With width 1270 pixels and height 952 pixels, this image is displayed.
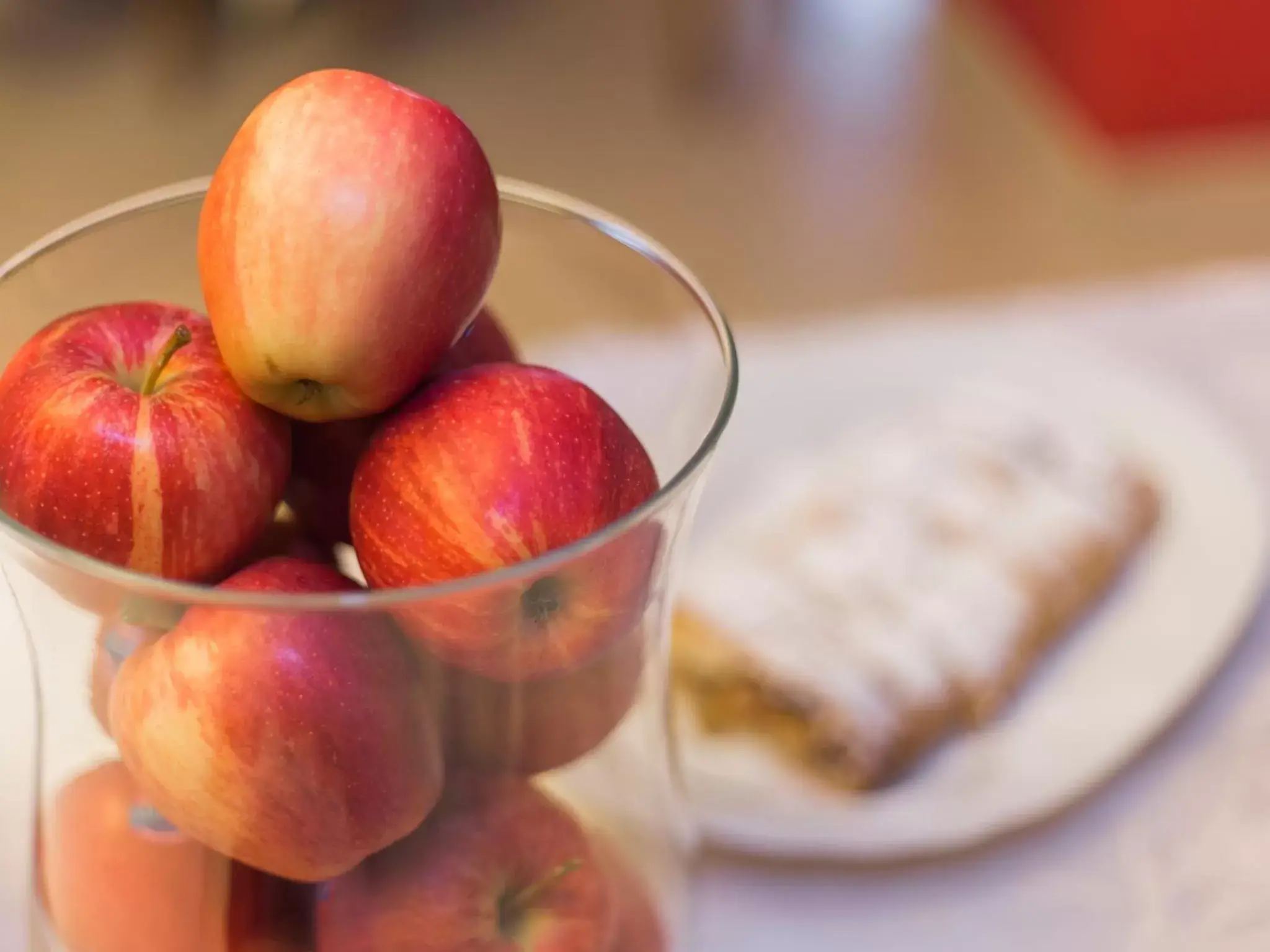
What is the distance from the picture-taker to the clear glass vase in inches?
12.3

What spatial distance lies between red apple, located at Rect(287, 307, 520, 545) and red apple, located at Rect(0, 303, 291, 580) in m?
0.03

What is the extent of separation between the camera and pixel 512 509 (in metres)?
0.33

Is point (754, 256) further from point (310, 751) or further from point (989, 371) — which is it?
point (310, 751)

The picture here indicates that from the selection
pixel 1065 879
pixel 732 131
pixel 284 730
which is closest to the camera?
pixel 284 730

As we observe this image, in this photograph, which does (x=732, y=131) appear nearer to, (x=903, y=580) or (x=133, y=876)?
(x=903, y=580)

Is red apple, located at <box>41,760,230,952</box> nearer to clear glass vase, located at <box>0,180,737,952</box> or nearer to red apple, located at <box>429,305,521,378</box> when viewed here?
clear glass vase, located at <box>0,180,737,952</box>

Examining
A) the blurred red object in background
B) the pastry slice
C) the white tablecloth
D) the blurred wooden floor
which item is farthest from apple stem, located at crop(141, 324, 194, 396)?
the blurred red object in background

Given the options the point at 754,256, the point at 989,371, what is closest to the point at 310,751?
the point at 989,371

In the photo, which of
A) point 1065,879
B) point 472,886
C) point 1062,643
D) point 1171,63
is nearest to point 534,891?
point 472,886

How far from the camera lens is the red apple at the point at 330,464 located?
0.38 m

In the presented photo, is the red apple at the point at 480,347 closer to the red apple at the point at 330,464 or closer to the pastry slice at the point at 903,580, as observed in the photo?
the red apple at the point at 330,464

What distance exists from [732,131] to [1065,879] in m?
1.79

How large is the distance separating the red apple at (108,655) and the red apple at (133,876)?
15 millimetres

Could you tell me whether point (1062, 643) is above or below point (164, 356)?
Result: below
